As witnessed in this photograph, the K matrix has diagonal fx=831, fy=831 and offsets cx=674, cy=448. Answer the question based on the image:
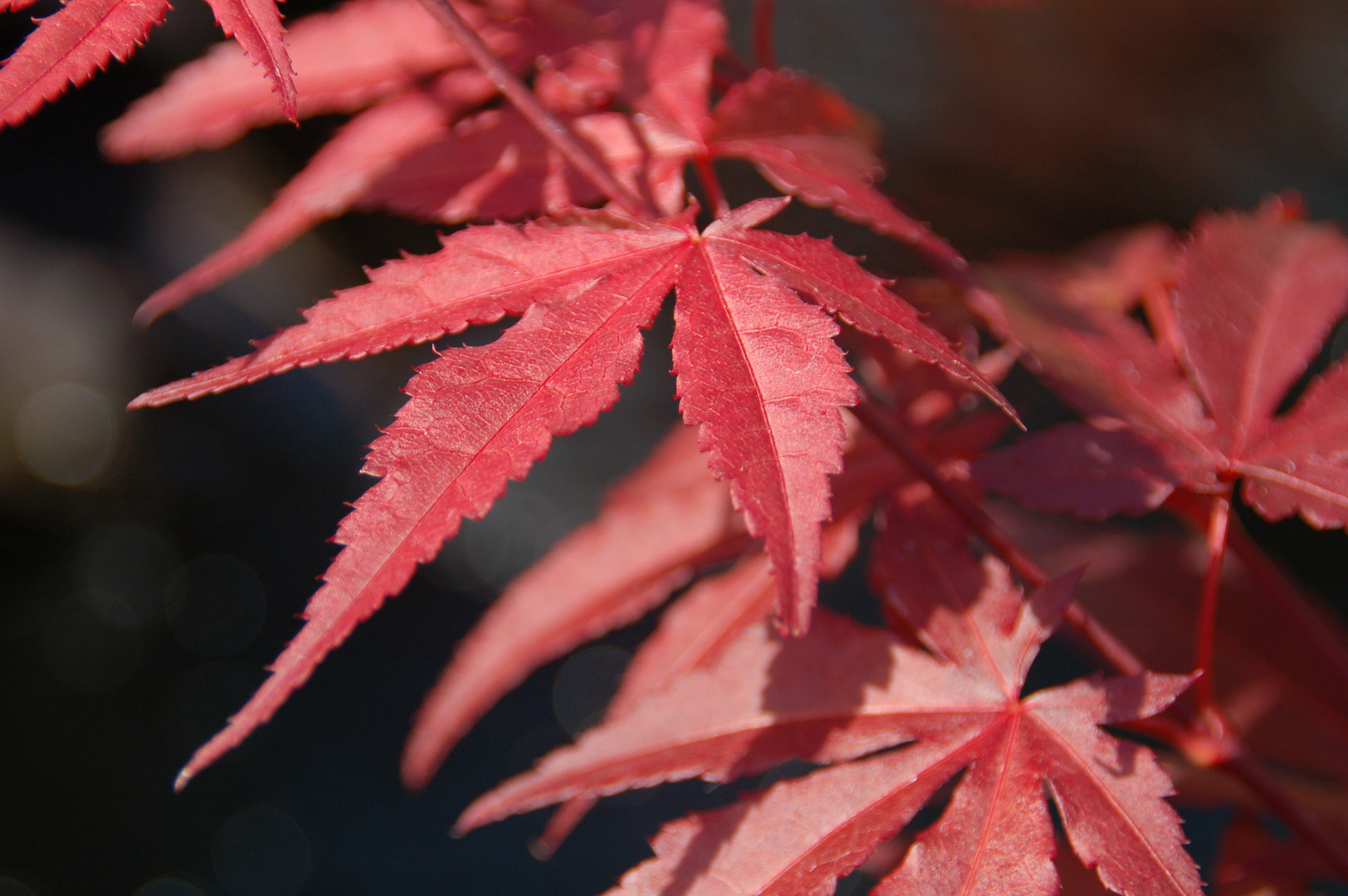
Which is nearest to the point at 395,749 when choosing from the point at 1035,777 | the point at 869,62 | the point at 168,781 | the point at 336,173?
the point at 168,781

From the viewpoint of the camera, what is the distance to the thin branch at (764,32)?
527 mm

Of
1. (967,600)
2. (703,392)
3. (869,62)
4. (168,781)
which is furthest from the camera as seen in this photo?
(869,62)

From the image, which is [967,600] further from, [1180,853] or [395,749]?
[395,749]

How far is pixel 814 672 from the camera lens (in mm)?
381

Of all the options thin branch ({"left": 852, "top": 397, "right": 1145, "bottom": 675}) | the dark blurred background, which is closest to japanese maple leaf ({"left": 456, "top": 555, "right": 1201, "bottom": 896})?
thin branch ({"left": 852, "top": 397, "right": 1145, "bottom": 675})

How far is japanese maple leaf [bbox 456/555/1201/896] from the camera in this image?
322 millimetres

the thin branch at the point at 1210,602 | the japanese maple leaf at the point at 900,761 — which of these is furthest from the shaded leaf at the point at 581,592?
the thin branch at the point at 1210,602

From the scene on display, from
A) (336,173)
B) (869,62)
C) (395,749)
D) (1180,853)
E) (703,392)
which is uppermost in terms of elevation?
(336,173)

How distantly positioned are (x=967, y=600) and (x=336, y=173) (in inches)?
16.3

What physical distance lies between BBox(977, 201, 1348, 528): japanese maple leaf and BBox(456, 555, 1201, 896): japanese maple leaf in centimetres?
7

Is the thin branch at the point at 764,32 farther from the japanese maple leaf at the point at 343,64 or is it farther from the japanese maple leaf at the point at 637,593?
the japanese maple leaf at the point at 637,593

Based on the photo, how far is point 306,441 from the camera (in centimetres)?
153

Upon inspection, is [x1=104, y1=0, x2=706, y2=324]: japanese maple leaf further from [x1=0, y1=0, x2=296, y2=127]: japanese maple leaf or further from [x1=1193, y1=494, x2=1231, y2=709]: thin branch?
[x1=1193, y1=494, x2=1231, y2=709]: thin branch

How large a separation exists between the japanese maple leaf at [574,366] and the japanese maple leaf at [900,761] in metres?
0.12
